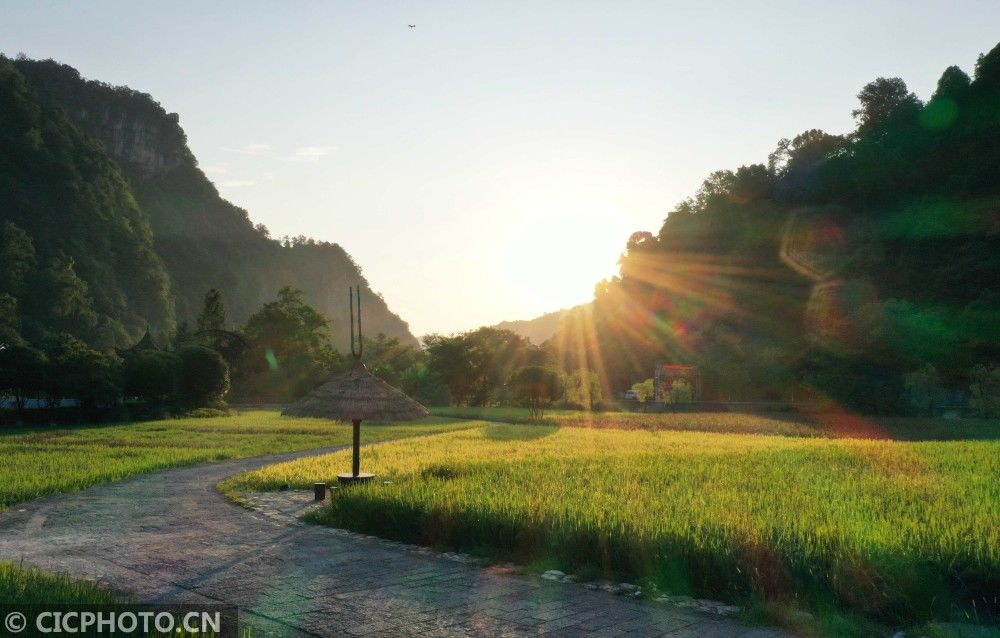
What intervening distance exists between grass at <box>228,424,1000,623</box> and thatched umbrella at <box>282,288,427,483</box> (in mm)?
1023

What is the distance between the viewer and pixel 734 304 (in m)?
66.4

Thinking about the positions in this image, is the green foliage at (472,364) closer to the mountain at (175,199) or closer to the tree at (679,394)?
the tree at (679,394)

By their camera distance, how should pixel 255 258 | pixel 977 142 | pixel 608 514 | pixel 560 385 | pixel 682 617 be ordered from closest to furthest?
pixel 682 617 < pixel 608 514 < pixel 560 385 < pixel 977 142 < pixel 255 258

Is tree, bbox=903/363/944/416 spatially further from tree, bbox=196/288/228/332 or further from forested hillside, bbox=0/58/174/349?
forested hillside, bbox=0/58/174/349

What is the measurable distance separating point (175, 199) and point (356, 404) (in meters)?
139

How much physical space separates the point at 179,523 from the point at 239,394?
55.9 meters

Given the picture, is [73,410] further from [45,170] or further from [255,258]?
[255,258]

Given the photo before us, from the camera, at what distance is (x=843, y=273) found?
59.1 m

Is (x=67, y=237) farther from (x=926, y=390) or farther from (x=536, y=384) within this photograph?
(x=926, y=390)

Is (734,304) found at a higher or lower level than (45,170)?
lower

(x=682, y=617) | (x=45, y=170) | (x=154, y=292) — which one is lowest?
(x=682, y=617)

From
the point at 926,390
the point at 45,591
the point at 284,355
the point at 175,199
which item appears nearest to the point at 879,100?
the point at 926,390

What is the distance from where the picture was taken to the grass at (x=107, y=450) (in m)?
6.18

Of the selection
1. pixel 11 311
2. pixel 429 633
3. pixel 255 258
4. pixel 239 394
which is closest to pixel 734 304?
pixel 239 394
